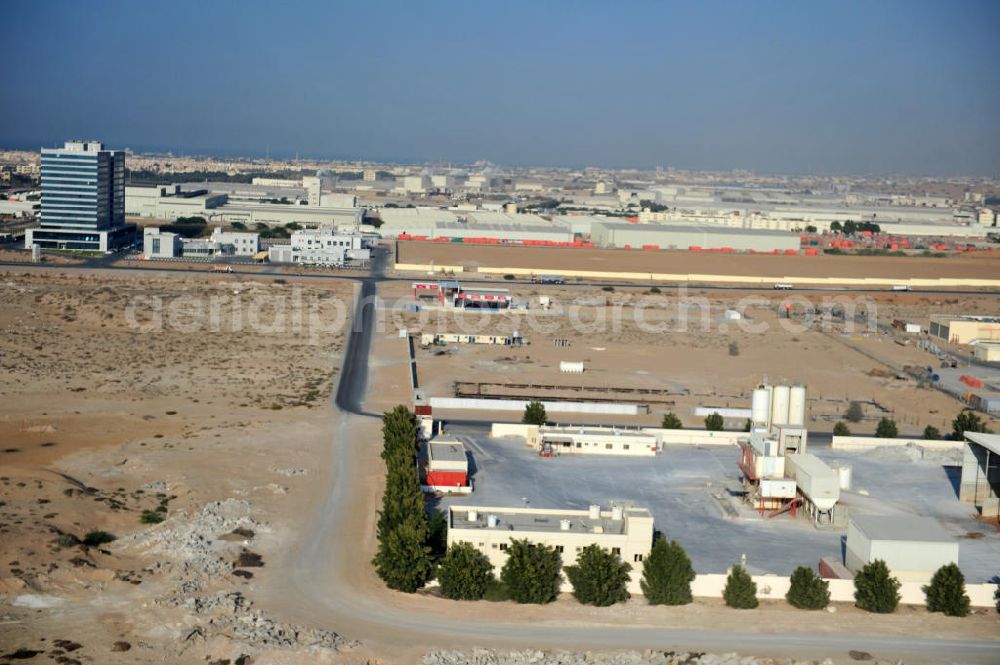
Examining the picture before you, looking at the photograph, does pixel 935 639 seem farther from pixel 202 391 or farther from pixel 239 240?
pixel 239 240

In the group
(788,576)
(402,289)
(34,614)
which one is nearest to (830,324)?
(402,289)

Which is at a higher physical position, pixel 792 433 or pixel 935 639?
pixel 792 433

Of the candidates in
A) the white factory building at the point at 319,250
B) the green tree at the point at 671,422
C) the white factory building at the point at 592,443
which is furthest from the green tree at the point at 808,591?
the white factory building at the point at 319,250

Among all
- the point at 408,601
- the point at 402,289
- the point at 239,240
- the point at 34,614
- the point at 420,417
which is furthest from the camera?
the point at 239,240

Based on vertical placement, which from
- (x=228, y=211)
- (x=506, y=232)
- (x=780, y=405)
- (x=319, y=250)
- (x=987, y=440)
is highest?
(x=228, y=211)

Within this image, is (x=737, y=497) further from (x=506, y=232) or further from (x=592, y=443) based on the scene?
(x=506, y=232)

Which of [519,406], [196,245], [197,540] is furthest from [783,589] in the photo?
[196,245]

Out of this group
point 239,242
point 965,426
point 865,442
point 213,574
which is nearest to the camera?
point 213,574

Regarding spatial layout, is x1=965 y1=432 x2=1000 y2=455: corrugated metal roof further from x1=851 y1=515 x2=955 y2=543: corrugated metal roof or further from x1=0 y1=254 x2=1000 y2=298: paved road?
x1=0 y1=254 x2=1000 y2=298: paved road
